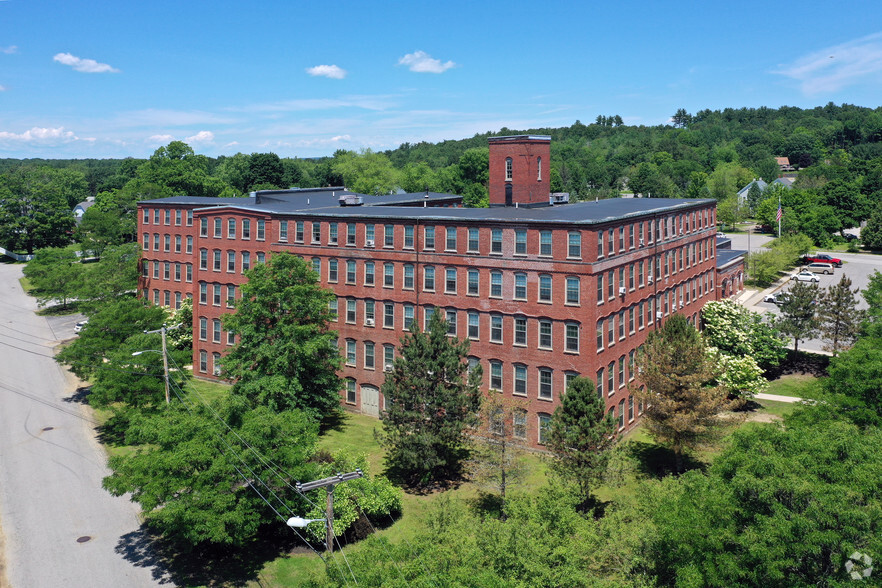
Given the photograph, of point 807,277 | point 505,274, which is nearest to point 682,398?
point 505,274

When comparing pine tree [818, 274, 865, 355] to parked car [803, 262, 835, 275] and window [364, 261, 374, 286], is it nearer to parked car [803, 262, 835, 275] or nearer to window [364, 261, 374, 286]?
window [364, 261, 374, 286]

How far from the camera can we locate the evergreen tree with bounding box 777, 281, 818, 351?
204 ft

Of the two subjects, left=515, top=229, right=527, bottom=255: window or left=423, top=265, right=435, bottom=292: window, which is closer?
left=515, top=229, right=527, bottom=255: window

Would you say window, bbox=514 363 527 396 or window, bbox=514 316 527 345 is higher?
window, bbox=514 316 527 345

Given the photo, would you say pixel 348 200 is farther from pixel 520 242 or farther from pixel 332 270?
pixel 520 242

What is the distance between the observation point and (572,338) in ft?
156

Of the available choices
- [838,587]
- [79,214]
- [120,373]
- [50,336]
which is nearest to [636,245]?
[838,587]

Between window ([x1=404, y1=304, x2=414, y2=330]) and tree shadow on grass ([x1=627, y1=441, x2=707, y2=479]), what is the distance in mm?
18655

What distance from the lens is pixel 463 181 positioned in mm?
189750

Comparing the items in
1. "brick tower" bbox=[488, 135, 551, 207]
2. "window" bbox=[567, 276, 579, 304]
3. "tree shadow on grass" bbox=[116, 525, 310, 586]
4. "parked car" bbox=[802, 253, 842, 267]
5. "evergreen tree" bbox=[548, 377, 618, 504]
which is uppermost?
"brick tower" bbox=[488, 135, 551, 207]

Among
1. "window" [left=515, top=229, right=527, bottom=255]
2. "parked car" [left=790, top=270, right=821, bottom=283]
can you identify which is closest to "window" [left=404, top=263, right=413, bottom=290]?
"window" [left=515, top=229, right=527, bottom=255]

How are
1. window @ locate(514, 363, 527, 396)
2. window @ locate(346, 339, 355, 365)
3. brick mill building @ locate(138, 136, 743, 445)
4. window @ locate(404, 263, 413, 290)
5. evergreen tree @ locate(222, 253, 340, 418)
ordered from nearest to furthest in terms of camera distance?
brick mill building @ locate(138, 136, 743, 445) < evergreen tree @ locate(222, 253, 340, 418) < window @ locate(514, 363, 527, 396) < window @ locate(404, 263, 413, 290) < window @ locate(346, 339, 355, 365)

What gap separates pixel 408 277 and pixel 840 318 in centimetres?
3865

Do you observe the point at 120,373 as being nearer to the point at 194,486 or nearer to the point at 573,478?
the point at 194,486
